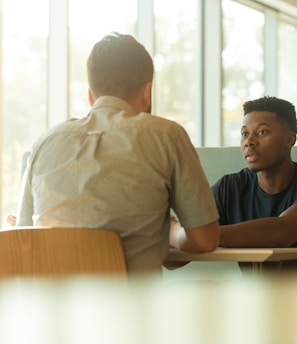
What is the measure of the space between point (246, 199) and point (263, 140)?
21 centimetres

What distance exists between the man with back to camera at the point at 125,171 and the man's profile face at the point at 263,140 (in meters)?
0.94

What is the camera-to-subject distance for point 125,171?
1.48 meters

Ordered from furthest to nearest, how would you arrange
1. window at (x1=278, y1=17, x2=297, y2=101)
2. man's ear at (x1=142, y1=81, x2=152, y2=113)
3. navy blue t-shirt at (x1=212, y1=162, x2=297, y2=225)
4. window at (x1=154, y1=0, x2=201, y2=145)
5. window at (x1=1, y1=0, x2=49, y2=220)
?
window at (x1=278, y1=17, x2=297, y2=101) < window at (x1=154, y1=0, x2=201, y2=145) < window at (x1=1, y1=0, x2=49, y2=220) < navy blue t-shirt at (x1=212, y1=162, x2=297, y2=225) < man's ear at (x1=142, y1=81, x2=152, y2=113)

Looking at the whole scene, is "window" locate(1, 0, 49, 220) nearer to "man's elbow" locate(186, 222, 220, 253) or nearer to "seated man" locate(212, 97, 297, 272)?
"seated man" locate(212, 97, 297, 272)

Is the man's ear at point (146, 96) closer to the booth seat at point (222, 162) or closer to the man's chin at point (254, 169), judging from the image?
the man's chin at point (254, 169)

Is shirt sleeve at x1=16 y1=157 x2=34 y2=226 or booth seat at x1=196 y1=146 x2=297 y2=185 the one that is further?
booth seat at x1=196 y1=146 x2=297 y2=185

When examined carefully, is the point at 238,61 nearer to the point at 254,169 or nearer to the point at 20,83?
the point at 20,83

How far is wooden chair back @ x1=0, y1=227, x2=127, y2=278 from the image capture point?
1.28m

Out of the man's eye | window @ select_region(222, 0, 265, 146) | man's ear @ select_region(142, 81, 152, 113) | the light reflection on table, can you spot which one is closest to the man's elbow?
man's ear @ select_region(142, 81, 152, 113)

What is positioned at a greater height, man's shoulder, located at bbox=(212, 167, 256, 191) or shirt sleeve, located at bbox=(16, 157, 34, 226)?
man's shoulder, located at bbox=(212, 167, 256, 191)

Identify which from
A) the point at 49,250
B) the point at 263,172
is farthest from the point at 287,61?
the point at 49,250

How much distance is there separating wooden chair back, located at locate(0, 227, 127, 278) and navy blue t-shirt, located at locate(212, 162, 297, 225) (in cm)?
111

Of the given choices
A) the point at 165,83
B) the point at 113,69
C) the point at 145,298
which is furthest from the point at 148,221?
the point at 165,83

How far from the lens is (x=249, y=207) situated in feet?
7.97
